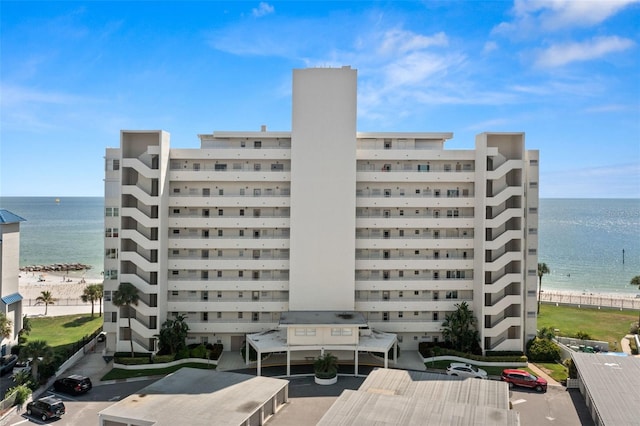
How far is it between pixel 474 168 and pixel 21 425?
42.9 metres

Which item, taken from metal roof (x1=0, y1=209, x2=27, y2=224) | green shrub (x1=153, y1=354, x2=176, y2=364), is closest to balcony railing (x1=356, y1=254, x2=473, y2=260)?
green shrub (x1=153, y1=354, x2=176, y2=364)

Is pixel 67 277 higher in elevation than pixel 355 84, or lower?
lower

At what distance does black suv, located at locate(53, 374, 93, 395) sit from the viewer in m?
Result: 35.0

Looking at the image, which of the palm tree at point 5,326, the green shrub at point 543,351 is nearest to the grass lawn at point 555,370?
the green shrub at point 543,351

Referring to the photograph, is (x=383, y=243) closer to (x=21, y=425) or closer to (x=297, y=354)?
(x=297, y=354)

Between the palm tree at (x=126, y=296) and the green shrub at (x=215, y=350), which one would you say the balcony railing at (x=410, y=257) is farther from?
the palm tree at (x=126, y=296)

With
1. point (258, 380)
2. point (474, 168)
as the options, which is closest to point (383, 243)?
point (474, 168)

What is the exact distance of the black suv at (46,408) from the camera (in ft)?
101

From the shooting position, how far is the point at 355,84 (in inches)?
1805

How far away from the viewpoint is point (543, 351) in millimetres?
43562

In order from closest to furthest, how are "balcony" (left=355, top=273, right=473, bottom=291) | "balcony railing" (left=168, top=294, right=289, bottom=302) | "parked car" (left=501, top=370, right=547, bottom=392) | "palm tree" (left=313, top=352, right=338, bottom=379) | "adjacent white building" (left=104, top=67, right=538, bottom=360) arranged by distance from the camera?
"parked car" (left=501, top=370, right=547, bottom=392) < "palm tree" (left=313, top=352, right=338, bottom=379) < "adjacent white building" (left=104, top=67, right=538, bottom=360) < "balcony railing" (left=168, top=294, right=289, bottom=302) < "balcony" (left=355, top=273, right=473, bottom=291)

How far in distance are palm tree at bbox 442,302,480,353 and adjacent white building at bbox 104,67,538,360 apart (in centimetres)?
98

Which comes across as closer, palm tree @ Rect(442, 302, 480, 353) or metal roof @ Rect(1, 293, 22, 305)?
metal roof @ Rect(1, 293, 22, 305)

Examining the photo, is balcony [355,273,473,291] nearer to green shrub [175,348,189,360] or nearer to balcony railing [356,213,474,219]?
balcony railing [356,213,474,219]
